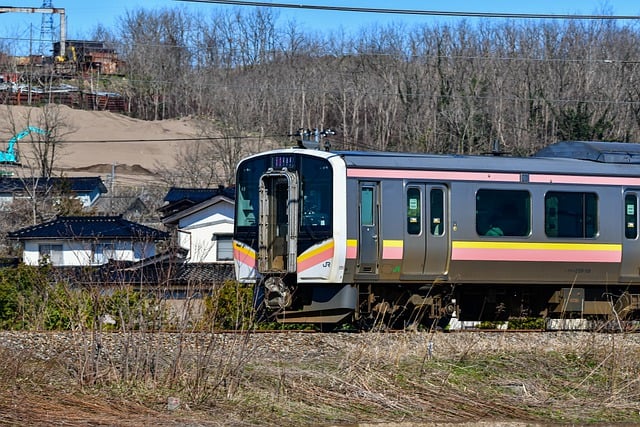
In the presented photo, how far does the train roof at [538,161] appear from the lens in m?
13.3

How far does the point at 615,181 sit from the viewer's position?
47.5 ft

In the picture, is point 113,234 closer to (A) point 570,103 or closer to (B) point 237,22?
(A) point 570,103

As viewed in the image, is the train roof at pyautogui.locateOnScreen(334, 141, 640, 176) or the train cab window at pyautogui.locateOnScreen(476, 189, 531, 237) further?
the train cab window at pyautogui.locateOnScreen(476, 189, 531, 237)

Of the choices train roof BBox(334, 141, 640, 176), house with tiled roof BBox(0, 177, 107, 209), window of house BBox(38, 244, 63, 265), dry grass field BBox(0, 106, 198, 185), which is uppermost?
dry grass field BBox(0, 106, 198, 185)

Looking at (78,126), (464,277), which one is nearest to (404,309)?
(464,277)

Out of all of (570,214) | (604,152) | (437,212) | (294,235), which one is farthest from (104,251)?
(604,152)

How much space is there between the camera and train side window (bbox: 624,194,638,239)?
14.6 m

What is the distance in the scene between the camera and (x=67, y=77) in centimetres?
8100

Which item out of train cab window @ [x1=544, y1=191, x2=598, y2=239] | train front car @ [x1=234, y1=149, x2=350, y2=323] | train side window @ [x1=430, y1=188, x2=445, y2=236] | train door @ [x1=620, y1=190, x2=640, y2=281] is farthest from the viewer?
train door @ [x1=620, y1=190, x2=640, y2=281]

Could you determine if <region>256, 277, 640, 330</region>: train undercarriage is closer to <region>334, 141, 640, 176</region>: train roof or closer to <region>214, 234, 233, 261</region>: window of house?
<region>334, 141, 640, 176</region>: train roof

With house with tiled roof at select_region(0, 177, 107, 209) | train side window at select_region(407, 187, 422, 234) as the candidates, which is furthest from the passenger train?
house with tiled roof at select_region(0, 177, 107, 209)

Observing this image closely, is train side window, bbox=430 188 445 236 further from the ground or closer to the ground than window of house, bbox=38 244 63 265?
further from the ground

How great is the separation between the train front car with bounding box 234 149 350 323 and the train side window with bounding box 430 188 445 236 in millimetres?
1425

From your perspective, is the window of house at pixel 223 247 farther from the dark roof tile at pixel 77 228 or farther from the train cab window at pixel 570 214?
the train cab window at pixel 570 214
